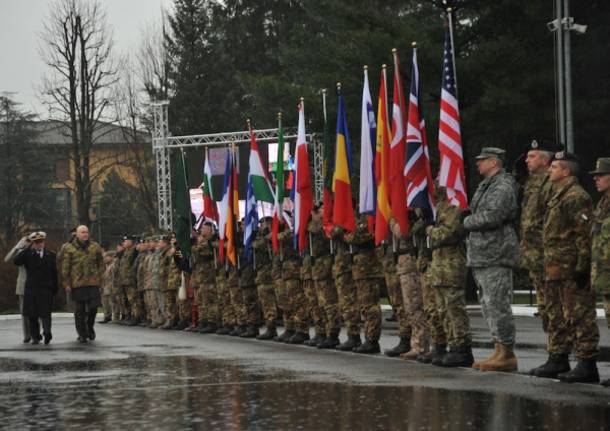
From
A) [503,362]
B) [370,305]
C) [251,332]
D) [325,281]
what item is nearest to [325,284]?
[325,281]

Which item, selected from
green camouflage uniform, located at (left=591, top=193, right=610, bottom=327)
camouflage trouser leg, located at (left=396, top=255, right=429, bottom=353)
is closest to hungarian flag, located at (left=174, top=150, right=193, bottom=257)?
camouflage trouser leg, located at (left=396, top=255, right=429, bottom=353)

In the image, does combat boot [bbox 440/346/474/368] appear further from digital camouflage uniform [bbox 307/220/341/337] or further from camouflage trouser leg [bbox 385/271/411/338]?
digital camouflage uniform [bbox 307/220/341/337]

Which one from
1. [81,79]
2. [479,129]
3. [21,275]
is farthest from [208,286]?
[81,79]

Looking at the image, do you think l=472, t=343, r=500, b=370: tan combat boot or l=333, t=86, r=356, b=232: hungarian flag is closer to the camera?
l=472, t=343, r=500, b=370: tan combat boot

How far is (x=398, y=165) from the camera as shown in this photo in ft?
52.7

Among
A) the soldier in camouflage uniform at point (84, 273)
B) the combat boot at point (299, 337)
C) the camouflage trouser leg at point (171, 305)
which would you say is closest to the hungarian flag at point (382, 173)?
the combat boot at point (299, 337)

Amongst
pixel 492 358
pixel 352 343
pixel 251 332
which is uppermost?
pixel 492 358

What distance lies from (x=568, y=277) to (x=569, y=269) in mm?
71

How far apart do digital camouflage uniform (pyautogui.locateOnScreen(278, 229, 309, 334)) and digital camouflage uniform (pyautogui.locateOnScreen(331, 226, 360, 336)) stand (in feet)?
6.58

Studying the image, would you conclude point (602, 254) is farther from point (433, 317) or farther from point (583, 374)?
point (433, 317)

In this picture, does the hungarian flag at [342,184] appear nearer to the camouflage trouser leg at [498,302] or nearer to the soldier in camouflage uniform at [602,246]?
the camouflage trouser leg at [498,302]

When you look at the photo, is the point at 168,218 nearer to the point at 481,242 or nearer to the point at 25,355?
the point at 25,355

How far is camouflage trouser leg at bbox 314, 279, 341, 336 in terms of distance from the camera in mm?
17625

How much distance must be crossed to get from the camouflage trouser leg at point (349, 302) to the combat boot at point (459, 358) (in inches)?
123
